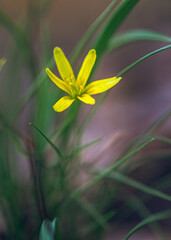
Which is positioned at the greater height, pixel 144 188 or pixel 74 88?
pixel 74 88

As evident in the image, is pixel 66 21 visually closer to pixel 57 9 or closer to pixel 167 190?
pixel 57 9

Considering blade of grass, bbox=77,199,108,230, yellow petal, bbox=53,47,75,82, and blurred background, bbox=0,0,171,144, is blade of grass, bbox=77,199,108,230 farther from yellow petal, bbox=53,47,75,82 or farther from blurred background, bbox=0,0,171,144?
blurred background, bbox=0,0,171,144

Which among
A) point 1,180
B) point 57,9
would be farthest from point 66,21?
point 1,180

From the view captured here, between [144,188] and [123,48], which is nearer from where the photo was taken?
[144,188]

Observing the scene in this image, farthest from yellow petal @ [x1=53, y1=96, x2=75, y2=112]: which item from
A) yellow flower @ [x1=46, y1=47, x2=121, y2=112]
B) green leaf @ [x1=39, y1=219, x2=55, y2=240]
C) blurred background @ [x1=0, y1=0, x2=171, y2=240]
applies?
blurred background @ [x1=0, y1=0, x2=171, y2=240]

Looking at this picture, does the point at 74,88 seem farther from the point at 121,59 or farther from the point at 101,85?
the point at 121,59

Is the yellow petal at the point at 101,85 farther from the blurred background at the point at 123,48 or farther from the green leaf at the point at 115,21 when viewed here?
the blurred background at the point at 123,48

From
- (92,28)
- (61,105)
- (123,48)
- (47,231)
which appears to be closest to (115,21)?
(92,28)

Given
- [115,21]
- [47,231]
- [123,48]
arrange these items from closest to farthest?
[47,231], [115,21], [123,48]
